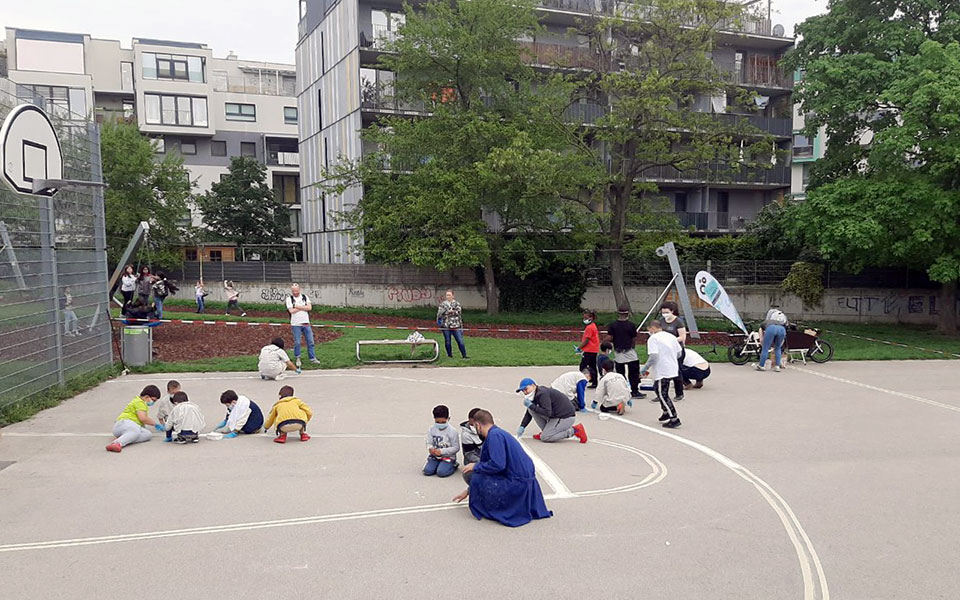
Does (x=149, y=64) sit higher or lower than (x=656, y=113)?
higher

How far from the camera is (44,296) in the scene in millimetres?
12828

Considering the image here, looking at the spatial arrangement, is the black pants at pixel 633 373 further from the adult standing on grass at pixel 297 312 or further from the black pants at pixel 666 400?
the adult standing on grass at pixel 297 312

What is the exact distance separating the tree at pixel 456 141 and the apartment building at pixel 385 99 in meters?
6.02

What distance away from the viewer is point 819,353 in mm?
18234

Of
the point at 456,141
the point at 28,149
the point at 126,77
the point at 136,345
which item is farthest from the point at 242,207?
the point at 28,149

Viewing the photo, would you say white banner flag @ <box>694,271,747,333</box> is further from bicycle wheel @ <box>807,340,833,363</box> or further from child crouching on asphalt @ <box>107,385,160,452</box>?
child crouching on asphalt @ <box>107,385,160,452</box>

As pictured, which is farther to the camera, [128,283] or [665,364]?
[128,283]

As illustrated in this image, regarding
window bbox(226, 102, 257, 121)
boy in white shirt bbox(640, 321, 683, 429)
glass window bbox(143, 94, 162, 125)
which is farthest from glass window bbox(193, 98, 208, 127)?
boy in white shirt bbox(640, 321, 683, 429)

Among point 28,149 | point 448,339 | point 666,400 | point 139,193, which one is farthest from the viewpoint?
point 139,193

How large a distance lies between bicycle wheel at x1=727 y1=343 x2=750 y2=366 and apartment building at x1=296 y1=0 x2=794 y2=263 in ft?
57.5

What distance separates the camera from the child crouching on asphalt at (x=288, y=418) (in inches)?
393

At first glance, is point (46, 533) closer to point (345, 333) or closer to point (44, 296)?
point (44, 296)

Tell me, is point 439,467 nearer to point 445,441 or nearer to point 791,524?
point 445,441

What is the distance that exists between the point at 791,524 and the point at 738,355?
1134cm
